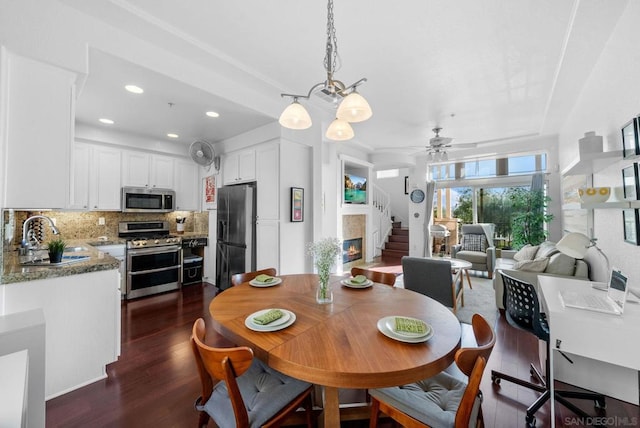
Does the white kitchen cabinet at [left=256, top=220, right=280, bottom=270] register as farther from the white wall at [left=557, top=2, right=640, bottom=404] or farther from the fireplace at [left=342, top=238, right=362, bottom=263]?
the white wall at [left=557, top=2, right=640, bottom=404]

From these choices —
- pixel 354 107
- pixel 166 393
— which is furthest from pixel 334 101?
pixel 166 393

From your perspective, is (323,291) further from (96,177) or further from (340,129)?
(96,177)

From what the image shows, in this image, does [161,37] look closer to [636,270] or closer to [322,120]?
[322,120]

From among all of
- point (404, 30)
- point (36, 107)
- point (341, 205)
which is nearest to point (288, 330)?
point (36, 107)

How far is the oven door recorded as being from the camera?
12.3ft

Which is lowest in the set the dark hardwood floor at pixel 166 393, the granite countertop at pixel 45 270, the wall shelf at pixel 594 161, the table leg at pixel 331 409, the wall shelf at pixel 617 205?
the dark hardwood floor at pixel 166 393

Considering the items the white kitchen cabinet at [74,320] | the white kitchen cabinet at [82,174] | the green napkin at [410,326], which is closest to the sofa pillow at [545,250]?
the green napkin at [410,326]

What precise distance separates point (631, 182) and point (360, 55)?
7.68 ft

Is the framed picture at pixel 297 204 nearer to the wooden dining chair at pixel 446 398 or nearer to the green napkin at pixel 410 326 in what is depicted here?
the green napkin at pixel 410 326

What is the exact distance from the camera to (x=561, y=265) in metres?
2.93

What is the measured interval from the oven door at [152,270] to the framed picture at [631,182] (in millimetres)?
5208

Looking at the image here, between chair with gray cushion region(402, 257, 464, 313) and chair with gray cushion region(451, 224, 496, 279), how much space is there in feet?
8.13

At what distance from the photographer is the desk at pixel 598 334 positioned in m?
1.29

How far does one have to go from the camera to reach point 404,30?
83.7 inches
